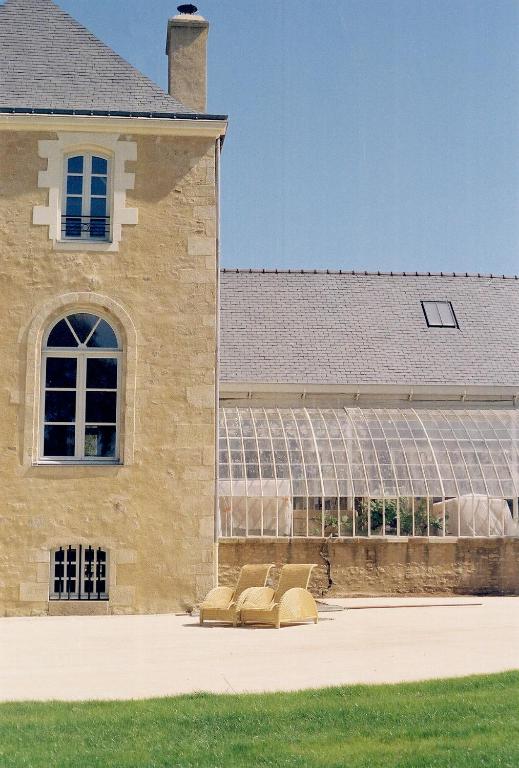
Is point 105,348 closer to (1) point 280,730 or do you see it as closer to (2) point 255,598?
(2) point 255,598

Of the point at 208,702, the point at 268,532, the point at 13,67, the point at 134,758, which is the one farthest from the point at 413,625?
the point at 13,67

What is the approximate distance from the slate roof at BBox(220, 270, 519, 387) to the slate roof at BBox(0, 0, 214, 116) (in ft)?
→ 20.9

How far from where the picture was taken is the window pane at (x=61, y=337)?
17.9 metres

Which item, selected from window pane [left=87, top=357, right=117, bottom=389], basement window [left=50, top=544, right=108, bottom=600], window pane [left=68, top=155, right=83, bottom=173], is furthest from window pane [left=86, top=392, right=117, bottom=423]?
window pane [left=68, top=155, right=83, bottom=173]

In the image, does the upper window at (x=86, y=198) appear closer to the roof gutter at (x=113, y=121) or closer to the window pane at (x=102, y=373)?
the roof gutter at (x=113, y=121)

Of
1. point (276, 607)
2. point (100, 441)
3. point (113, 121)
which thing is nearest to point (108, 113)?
point (113, 121)

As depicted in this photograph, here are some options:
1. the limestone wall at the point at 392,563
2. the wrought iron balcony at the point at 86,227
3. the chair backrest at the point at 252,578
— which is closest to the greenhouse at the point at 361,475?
the limestone wall at the point at 392,563

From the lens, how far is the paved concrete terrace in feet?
33.4

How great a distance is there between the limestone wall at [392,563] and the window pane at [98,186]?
21.3 feet

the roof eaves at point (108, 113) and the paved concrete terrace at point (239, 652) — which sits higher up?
the roof eaves at point (108, 113)

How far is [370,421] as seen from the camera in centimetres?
2189

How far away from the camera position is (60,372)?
58.4ft

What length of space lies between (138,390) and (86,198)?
346cm

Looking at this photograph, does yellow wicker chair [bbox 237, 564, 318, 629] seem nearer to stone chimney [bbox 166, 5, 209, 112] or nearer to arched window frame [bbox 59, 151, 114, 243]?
arched window frame [bbox 59, 151, 114, 243]
